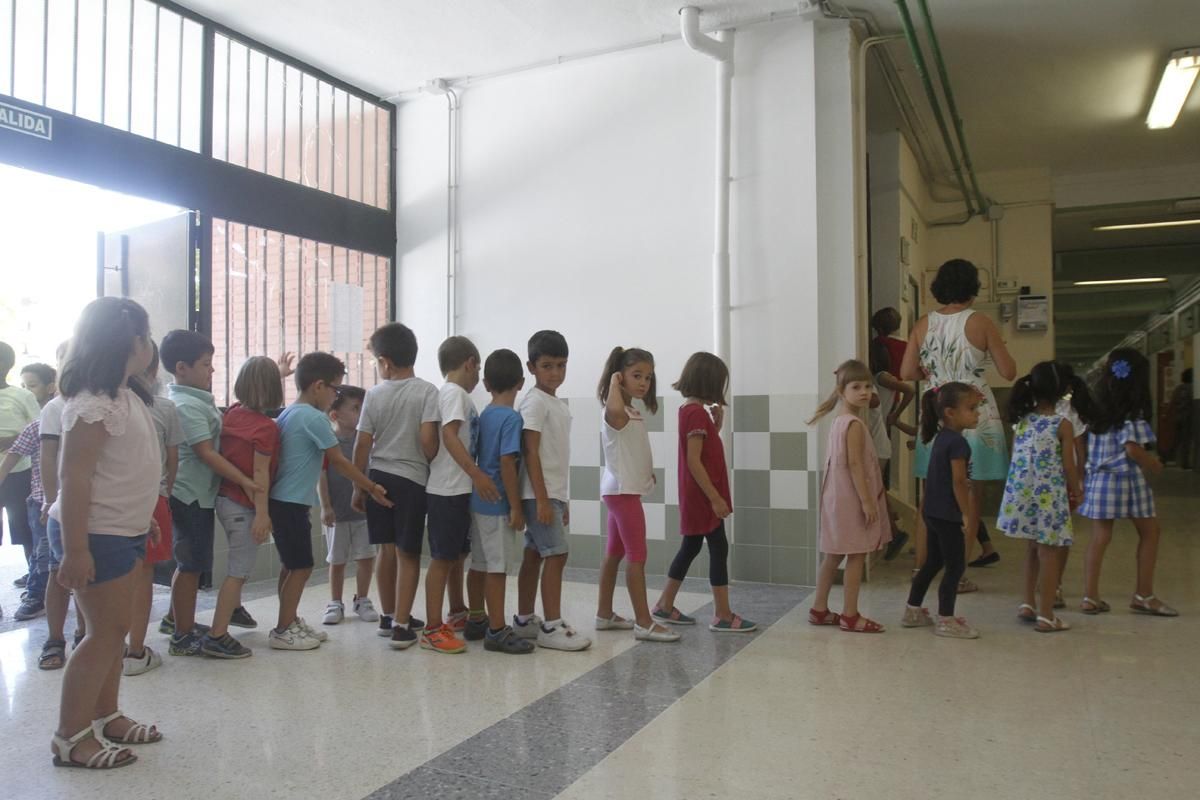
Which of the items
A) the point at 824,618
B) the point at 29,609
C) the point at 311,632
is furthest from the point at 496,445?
the point at 29,609

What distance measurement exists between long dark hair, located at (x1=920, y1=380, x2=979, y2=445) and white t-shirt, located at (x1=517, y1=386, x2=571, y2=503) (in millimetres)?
1441

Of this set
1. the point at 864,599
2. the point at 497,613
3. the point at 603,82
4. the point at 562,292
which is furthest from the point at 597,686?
the point at 603,82

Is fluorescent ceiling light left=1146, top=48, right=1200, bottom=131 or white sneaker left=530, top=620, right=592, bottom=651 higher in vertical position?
fluorescent ceiling light left=1146, top=48, right=1200, bottom=131

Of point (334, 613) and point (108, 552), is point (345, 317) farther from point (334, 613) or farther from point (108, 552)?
point (108, 552)

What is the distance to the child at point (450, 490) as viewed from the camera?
9.72ft

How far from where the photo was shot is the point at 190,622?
10.0ft

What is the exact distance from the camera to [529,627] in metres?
3.20

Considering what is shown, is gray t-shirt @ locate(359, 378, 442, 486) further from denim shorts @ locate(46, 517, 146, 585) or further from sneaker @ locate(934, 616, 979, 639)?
sneaker @ locate(934, 616, 979, 639)

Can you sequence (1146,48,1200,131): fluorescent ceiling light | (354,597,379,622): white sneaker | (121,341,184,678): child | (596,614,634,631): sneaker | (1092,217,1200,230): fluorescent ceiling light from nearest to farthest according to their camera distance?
1. (121,341,184,678): child
2. (596,614,634,631): sneaker
3. (354,597,379,622): white sneaker
4. (1146,48,1200,131): fluorescent ceiling light
5. (1092,217,1200,230): fluorescent ceiling light

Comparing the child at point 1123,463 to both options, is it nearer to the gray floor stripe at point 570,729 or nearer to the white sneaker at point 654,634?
the gray floor stripe at point 570,729

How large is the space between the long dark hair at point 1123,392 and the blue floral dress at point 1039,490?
0.96ft

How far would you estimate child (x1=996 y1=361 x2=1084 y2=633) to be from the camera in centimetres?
328

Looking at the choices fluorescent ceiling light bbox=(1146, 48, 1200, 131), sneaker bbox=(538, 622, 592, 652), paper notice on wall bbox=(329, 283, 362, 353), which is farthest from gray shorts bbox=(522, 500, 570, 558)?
fluorescent ceiling light bbox=(1146, 48, 1200, 131)

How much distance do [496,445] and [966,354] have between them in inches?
81.2
